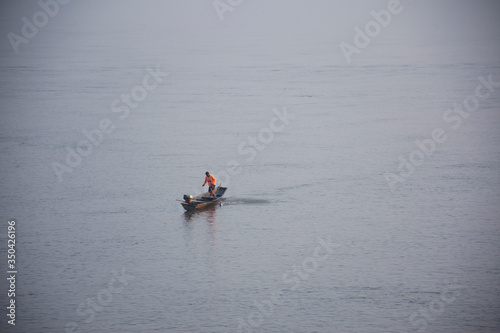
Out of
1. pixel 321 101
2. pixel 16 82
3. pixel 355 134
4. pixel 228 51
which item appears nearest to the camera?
pixel 355 134

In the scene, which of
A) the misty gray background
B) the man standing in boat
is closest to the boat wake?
the misty gray background

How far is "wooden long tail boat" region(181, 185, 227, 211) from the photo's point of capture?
38.0 metres

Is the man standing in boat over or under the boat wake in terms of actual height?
over

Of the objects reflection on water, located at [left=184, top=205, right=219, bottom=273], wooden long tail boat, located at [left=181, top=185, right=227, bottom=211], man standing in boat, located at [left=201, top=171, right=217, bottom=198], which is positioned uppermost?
man standing in boat, located at [left=201, top=171, right=217, bottom=198]

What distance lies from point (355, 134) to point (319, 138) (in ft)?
10.7

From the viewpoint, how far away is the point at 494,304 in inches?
1135

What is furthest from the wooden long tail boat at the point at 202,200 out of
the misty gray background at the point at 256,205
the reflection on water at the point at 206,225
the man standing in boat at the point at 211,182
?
the misty gray background at the point at 256,205

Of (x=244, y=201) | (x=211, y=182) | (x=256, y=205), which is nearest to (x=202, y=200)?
(x=211, y=182)

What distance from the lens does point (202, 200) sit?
129 feet

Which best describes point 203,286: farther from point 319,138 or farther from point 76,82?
point 76,82

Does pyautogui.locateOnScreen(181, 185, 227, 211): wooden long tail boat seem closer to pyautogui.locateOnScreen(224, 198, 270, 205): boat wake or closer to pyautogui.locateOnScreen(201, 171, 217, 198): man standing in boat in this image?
pyautogui.locateOnScreen(201, 171, 217, 198): man standing in boat

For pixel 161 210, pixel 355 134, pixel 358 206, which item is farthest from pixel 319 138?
pixel 161 210

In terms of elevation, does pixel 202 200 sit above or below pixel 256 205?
above

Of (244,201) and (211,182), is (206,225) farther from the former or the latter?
(244,201)
